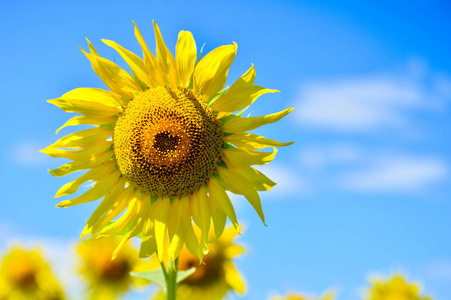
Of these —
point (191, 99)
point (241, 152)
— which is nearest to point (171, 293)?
point (241, 152)

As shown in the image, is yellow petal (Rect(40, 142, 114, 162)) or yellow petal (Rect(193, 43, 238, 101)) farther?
yellow petal (Rect(40, 142, 114, 162))

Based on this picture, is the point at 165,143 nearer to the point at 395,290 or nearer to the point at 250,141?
the point at 250,141

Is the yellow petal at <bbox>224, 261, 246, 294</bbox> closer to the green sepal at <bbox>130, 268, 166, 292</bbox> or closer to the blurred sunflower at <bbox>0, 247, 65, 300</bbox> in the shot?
the green sepal at <bbox>130, 268, 166, 292</bbox>

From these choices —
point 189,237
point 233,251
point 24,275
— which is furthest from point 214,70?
point 24,275

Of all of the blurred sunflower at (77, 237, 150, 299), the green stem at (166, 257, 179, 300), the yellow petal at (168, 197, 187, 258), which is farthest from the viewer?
the blurred sunflower at (77, 237, 150, 299)

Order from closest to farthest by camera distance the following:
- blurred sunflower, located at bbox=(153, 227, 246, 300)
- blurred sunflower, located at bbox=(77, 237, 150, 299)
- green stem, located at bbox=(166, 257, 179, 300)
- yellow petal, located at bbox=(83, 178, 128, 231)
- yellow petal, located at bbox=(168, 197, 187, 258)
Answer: yellow petal, located at bbox=(168, 197, 187, 258)
green stem, located at bbox=(166, 257, 179, 300)
yellow petal, located at bbox=(83, 178, 128, 231)
blurred sunflower, located at bbox=(153, 227, 246, 300)
blurred sunflower, located at bbox=(77, 237, 150, 299)

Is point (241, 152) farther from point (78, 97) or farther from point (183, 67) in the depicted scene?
point (78, 97)

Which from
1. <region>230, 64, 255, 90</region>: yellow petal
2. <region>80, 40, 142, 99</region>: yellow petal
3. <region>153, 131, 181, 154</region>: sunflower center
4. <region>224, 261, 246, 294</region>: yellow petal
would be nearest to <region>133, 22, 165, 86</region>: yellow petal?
<region>80, 40, 142, 99</region>: yellow petal
